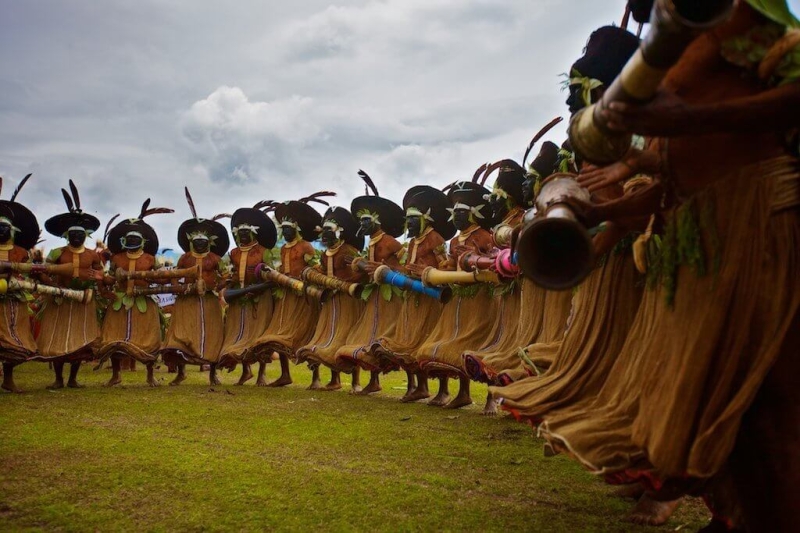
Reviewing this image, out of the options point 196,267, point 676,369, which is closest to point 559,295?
point 676,369

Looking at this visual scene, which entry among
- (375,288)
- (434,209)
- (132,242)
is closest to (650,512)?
(434,209)

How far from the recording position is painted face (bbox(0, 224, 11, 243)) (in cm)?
913

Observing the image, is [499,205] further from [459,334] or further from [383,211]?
[383,211]

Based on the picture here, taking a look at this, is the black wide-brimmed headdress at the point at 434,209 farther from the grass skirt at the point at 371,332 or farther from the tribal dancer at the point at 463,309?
the grass skirt at the point at 371,332

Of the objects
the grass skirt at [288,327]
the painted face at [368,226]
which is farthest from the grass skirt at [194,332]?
the painted face at [368,226]

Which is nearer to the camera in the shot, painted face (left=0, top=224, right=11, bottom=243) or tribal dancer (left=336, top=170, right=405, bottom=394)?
tribal dancer (left=336, top=170, right=405, bottom=394)

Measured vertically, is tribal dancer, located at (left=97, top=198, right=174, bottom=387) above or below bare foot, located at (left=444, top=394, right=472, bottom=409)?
above

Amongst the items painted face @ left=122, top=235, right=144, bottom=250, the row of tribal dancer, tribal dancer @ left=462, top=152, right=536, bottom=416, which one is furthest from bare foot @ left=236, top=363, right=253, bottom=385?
the row of tribal dancer

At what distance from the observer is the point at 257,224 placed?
10945 millimetres

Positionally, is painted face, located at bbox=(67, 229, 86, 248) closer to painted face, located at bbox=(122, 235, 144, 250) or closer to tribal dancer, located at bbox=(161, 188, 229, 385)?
painted face, located at bbox=(122, 235, 144, 250)

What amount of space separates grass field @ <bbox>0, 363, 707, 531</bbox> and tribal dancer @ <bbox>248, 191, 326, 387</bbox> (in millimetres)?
2239

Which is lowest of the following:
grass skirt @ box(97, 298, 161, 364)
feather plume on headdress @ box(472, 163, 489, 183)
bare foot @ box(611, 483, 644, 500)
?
bare foot @ box(611, 483, 644, 500)

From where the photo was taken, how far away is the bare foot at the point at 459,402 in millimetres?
8148

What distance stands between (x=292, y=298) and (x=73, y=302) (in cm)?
305
